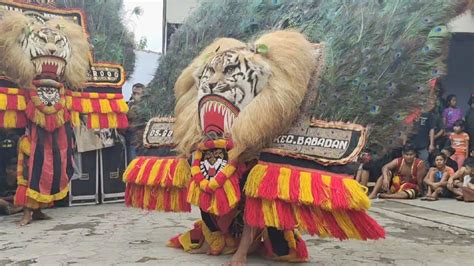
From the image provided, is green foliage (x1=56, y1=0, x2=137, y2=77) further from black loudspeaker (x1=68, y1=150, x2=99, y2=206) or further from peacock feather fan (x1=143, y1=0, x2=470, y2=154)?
peacock feather fan (x1=143, y1=0, x2=470, y2=154)

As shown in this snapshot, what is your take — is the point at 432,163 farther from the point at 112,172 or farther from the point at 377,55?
the point at 377,55

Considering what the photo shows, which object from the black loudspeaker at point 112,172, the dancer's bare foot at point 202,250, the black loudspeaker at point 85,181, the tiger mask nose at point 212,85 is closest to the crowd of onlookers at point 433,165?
the black loudspeaker at point 112,172

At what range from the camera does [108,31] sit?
6316 mm

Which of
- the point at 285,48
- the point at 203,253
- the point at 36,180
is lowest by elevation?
the point at 203,253

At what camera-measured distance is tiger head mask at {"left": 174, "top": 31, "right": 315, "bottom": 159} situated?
3.15 m

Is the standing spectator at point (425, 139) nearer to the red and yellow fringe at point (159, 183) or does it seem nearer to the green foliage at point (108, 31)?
the green foliage at point (108, 31)

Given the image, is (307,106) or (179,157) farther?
(179,157)

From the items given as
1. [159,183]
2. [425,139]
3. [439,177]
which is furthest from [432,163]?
[159,183]

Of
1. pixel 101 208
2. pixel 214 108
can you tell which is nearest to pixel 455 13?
pixel 214 108

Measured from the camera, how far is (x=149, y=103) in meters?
4.45

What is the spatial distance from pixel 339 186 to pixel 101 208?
3905mm

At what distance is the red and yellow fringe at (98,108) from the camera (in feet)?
17.7

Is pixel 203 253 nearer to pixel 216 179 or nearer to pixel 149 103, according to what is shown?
pixel 216 179

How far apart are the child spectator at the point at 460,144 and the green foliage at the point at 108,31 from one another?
4.50m
